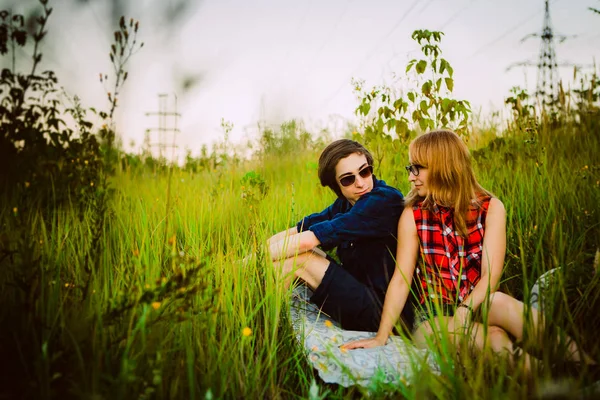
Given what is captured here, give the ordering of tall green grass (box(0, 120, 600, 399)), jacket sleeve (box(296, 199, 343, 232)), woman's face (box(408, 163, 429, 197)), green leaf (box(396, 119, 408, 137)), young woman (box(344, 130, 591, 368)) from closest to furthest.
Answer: tall green grass (box(0, 120, 600, 399)), young woman (box(344, 130, 591, 368)), woman's face (box(408, 163, 429, 197)), jacket sleeve (box(296, 199, 343, 232)), green leaf (box(396, 119, 408, 137))

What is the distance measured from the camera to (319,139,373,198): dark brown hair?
307 cm

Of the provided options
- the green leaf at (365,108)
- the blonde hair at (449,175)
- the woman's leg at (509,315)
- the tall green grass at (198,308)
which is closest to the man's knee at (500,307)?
the woman's leg at (509,315)

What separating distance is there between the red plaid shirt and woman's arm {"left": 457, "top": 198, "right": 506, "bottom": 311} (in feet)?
0.27

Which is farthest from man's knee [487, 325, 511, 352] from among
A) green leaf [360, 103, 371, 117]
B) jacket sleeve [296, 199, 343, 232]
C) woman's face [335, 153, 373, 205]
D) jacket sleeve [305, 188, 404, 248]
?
green leaf [360, 103, 371, 117]

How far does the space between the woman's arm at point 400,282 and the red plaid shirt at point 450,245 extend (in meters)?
0.05

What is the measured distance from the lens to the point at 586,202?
3123mm

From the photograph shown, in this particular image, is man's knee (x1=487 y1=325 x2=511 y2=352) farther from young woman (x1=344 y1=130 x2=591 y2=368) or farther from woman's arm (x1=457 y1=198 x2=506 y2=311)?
young woman (x1=344 y1=130 x2=591 y2=368)

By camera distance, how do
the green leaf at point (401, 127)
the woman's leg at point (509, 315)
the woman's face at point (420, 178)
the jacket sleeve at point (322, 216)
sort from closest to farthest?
the woman's leg at point (509, 315)
the woman's face at point (420, 178)
the jacket sleeve at point (322, 216)
the green leaf at point (401, 127)

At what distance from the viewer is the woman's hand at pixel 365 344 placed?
2.31 m

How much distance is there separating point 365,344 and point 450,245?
0.79m

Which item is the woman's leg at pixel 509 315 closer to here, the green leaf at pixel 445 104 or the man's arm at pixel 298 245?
the man's arm at pixel 298 245

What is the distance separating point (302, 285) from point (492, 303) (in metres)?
1.48

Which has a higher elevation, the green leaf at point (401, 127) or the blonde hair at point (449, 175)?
the green leaf at point (401, 127)

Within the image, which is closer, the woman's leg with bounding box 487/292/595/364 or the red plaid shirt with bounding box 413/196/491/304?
the woman's leg with bounding box 487/292/595/364
